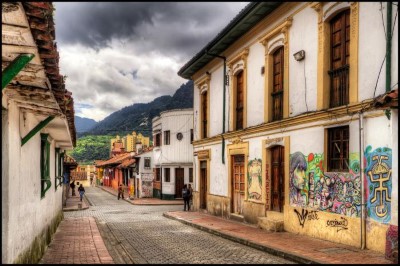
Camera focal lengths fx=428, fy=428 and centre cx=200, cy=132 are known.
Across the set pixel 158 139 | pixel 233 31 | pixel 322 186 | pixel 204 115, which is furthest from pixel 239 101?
pixel 158 139

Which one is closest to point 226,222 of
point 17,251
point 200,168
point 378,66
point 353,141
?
point 200,168

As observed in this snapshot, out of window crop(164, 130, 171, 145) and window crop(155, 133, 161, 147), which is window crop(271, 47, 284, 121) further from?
window crop(155, 133, 161, 147)

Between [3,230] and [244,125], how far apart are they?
10.9 meters

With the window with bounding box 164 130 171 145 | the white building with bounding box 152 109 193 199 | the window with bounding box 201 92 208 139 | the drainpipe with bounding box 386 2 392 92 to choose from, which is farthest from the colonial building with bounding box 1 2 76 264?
the window with bounding box 164 130 171 145

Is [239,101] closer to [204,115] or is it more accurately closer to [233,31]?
[233,31]

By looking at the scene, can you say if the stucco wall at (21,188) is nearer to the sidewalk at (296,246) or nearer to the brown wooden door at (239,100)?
the sidewalk at (296,246)

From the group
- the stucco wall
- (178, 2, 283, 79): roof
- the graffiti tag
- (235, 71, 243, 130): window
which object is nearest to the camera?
the stucco wall

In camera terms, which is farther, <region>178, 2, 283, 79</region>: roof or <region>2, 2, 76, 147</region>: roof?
<region>178, 2, 283, 79</region>: roof

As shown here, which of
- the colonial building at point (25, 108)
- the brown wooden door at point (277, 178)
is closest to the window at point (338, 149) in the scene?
the brown wooden door at point (277, 178)

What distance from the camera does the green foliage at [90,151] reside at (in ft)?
305

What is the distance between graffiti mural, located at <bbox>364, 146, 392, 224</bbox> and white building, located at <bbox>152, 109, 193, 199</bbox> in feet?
72.4

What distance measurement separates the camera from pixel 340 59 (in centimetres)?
1047

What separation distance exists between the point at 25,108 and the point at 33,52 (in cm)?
256

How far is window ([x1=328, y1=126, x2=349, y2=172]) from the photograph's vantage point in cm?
1006
